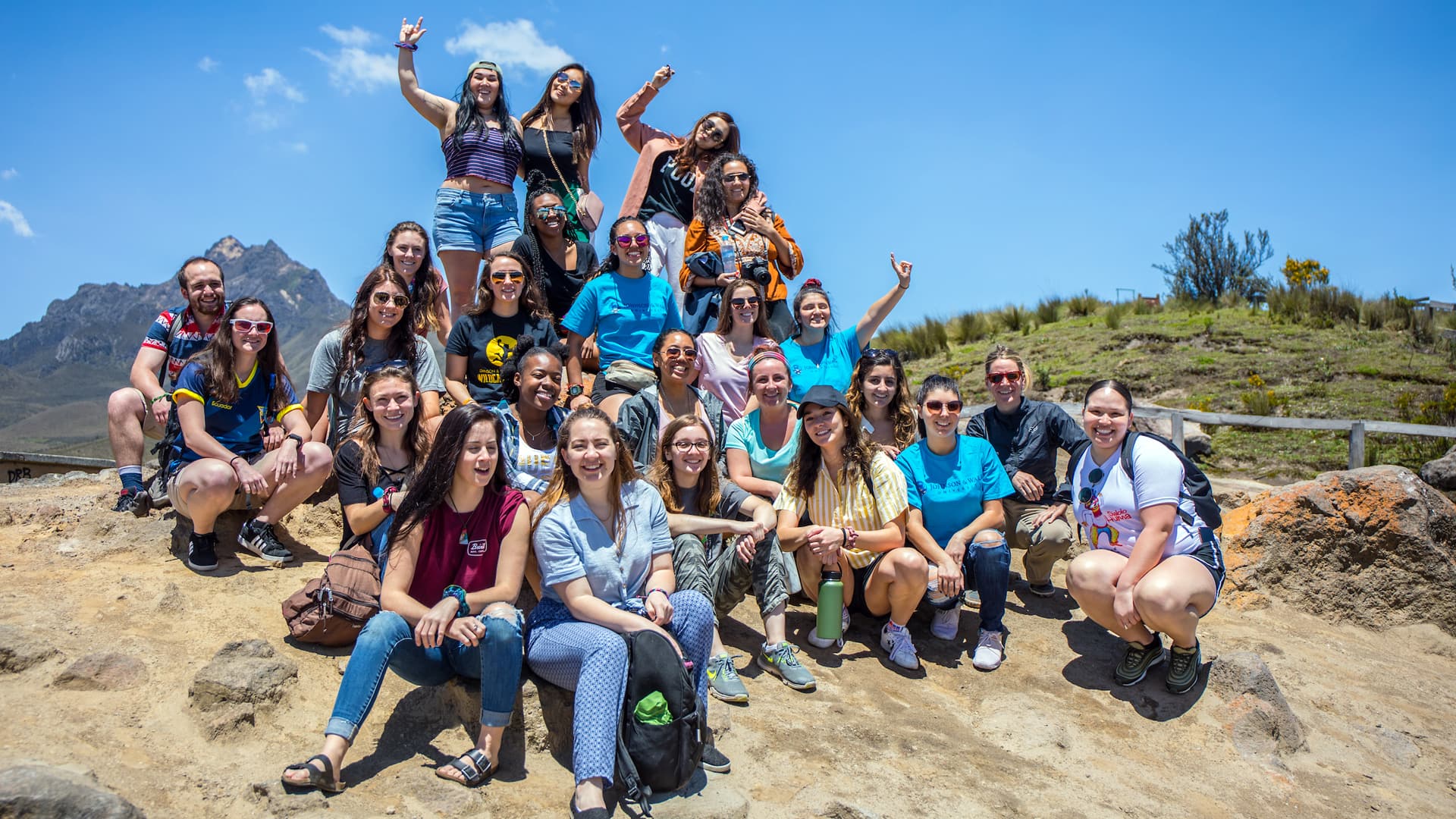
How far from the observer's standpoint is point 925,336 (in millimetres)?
18344

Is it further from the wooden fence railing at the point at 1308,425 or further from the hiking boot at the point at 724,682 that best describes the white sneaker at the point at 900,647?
the wooden fence railing at the point at 1308,425

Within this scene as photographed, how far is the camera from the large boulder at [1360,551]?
5.94 metres

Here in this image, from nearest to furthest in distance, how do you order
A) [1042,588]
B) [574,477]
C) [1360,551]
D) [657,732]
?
[657,732] < [574,477] < [1042,588] < [1360,551]

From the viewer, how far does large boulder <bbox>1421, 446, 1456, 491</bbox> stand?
902cm

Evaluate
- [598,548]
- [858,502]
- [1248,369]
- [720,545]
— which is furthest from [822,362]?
[1248,369]

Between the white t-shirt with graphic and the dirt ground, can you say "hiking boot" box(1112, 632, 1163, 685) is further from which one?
the white t-shirt with graphic

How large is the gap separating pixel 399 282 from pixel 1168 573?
456 cm

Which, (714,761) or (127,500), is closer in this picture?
(714,761)

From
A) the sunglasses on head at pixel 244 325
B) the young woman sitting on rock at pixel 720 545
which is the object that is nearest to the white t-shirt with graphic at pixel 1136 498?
the young woman sitting on rock at pixel 720 545

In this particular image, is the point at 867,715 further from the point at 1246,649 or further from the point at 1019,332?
the point at 1019,332

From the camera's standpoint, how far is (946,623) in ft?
16.8

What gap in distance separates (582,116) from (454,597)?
15.4 feet

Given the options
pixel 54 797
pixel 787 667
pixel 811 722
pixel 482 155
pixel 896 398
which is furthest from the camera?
pixel 482 155

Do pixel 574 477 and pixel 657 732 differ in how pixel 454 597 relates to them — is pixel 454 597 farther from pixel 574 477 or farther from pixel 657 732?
pixel 657 732
